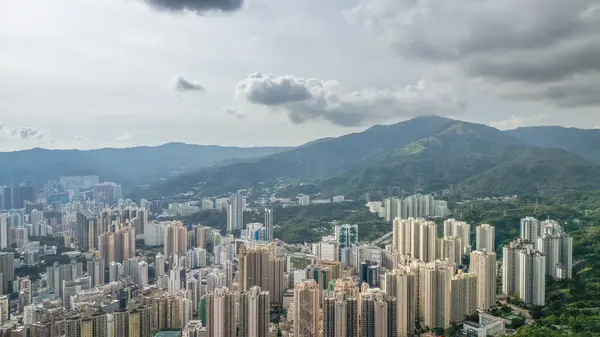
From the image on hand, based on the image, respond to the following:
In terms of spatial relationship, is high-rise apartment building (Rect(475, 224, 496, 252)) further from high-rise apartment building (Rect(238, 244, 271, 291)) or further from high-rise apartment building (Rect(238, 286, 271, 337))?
high-rise apartment building (Rect(238, 286, 271, 337))

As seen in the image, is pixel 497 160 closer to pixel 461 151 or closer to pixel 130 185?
pixel 461 151

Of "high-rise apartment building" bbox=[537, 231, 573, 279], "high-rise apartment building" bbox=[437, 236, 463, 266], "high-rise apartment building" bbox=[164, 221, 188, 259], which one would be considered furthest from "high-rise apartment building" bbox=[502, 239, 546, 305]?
"high-rise apartment building" bbox=[164, 221, 188, 259]

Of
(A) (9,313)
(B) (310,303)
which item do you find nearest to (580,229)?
(B) (310,303)

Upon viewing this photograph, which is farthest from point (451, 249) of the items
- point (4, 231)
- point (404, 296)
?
point (4, 231)

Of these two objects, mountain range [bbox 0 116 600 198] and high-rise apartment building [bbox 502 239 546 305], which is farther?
mountain range [bbox 0 116 600 198]

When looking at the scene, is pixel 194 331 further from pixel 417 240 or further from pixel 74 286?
pixel 417 240

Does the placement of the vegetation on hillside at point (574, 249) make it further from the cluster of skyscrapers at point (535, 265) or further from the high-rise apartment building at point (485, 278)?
the high-rise apartment building at point (485, 278)
